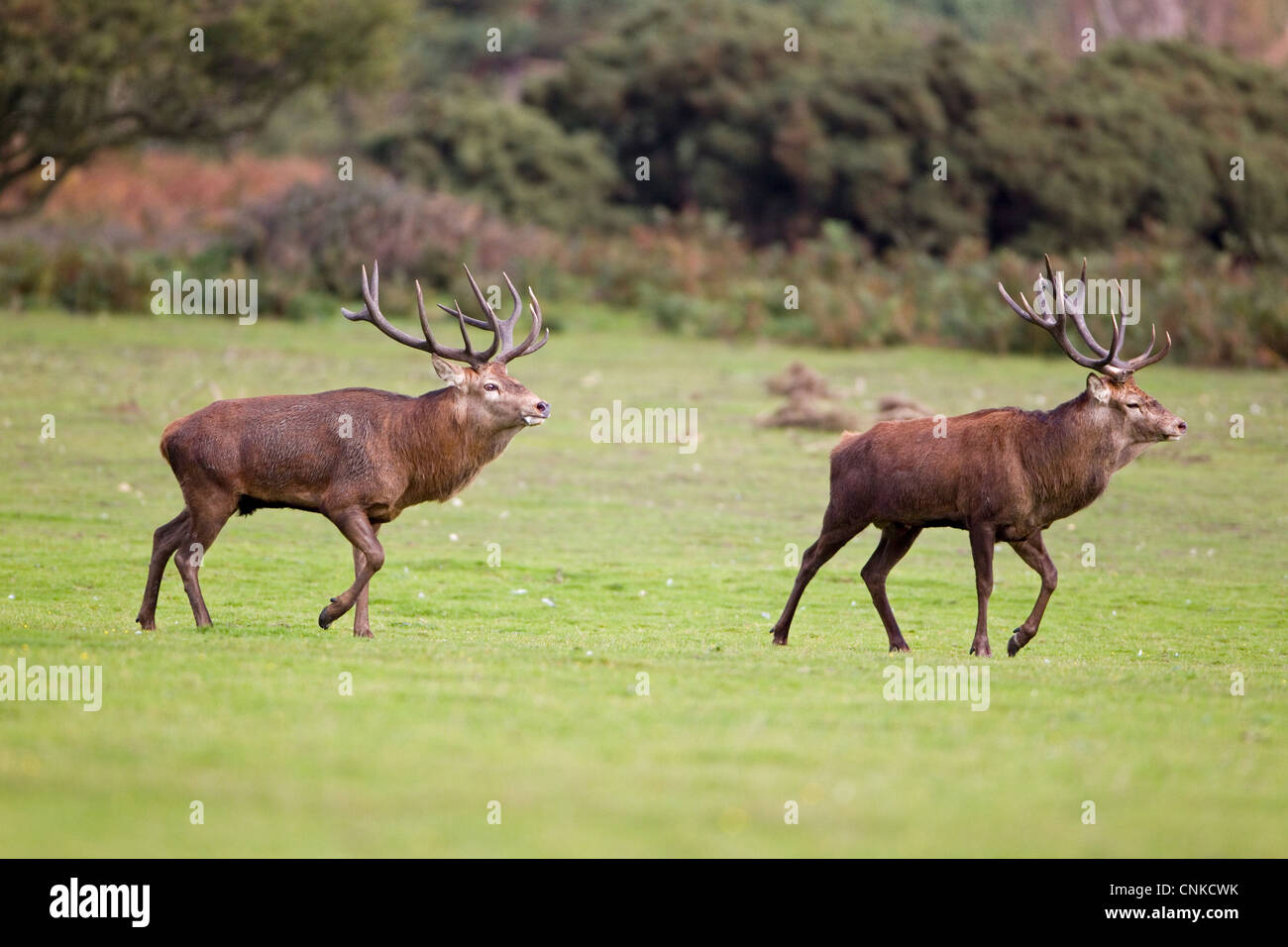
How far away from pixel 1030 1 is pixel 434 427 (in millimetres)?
69890

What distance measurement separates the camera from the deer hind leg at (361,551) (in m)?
12.6

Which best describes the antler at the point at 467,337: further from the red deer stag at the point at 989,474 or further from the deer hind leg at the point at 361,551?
the red deer stag at the point at 989,474

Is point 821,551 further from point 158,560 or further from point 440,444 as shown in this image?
point 158,560

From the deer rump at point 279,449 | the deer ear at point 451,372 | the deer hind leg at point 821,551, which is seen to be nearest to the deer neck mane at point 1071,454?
the deer hind leg at point 821,551

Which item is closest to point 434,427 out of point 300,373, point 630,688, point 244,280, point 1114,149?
point 630,688

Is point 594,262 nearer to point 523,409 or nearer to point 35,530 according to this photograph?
point 35,530

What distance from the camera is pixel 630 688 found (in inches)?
416

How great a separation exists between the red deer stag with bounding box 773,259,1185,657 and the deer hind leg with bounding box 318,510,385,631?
314cm

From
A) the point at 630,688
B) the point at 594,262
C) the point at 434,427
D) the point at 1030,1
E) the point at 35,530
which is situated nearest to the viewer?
the point at 630,688

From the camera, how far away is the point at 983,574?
43.3ft

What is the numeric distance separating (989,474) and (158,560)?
20.1 ft

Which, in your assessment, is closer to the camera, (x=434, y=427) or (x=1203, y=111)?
(x=434, y=427)

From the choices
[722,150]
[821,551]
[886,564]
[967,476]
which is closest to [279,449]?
[821,551]

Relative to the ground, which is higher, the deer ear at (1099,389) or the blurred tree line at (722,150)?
the blurred tree line at (722,150)
